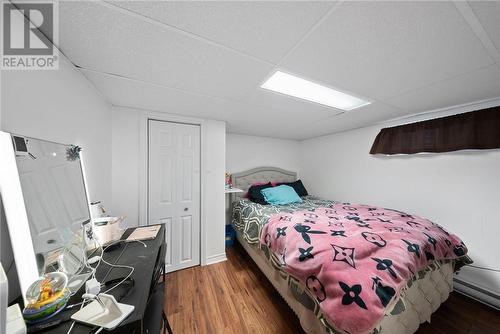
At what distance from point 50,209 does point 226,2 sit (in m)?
1.39

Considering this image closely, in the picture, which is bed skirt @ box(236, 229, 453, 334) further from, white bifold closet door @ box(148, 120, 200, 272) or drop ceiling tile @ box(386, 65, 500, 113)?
drop ceiling tile @ box(386, 65, 500, 113)

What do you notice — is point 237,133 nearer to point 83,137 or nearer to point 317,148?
point 317,148

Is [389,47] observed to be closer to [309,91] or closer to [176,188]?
[309,91]

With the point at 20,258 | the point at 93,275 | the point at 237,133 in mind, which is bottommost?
the point at 93,275

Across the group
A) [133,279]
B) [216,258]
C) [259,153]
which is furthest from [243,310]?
[259,153]

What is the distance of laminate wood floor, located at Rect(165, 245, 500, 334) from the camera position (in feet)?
4.58

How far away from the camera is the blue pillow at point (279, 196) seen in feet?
9.20

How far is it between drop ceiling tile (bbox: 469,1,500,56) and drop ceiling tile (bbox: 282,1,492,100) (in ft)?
0.16

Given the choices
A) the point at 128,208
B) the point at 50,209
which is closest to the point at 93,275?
the point at 50,209

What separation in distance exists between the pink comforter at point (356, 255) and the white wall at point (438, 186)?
1.73ft

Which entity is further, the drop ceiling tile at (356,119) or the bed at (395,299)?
the drop ceiling tile at (356,119)

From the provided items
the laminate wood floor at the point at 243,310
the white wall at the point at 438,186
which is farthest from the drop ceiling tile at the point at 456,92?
the laminate wood floor at the point at 243,310

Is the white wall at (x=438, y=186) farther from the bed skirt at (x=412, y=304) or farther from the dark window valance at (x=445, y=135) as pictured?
the bed skirt at (x=412, y=304)

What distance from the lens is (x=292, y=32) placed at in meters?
0.87
